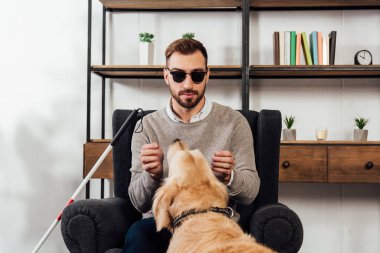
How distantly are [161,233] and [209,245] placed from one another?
17.6 inches

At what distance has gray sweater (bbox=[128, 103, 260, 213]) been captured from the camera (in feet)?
6.20

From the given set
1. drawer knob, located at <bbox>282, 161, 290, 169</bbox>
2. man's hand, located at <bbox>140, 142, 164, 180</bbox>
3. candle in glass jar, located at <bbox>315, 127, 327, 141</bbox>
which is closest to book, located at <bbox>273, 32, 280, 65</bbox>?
candle in glass jar, located at <bbox>315, 127, 327, 141</bbox>

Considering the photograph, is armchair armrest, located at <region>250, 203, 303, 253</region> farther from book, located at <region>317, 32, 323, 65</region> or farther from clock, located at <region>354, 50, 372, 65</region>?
clock, located at <region>354, 50, 372, 65</region>

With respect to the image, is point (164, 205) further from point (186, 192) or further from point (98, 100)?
point (98, 100)

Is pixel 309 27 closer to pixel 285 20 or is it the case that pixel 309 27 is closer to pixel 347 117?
pixel 285 20

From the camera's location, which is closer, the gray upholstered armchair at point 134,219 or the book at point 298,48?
the gray upholstered armchair at point 134,219

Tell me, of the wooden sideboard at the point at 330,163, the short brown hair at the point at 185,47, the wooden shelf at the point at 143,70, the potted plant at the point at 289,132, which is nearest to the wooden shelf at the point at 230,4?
the wooden shelf at the point at 143,70

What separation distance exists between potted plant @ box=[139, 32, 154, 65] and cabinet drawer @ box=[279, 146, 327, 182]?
3.59 feet

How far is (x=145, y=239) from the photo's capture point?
165 cm

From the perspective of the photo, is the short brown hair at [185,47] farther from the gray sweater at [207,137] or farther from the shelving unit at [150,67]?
the shelving unit at [150,67]

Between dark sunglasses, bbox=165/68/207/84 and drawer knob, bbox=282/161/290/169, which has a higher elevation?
dark sunglasses, bbox=165/68/207/84

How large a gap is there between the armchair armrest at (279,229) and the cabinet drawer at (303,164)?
1118mm

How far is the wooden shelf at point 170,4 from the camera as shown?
3.09m

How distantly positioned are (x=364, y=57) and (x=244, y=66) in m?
0.88
